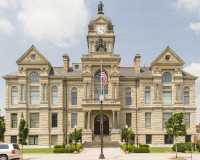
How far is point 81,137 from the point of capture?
1966 inches

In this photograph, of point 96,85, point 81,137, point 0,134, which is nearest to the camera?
point 81,137

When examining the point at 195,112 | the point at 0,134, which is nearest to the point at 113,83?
the point at 195,112

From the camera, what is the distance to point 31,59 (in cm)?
5253

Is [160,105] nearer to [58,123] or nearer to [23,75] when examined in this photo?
[58,123]

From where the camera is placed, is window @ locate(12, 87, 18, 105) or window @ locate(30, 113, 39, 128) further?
window @ locate(12, 87, 18, 105)

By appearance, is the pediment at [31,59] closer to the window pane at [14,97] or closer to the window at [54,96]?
the window at [54,96]

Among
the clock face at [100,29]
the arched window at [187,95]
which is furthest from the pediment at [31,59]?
the arched window at [187,95]

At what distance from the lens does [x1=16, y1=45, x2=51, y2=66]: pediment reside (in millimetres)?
52156

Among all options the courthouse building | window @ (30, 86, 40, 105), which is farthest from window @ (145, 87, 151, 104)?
window @ (30, 86, 40, 105)

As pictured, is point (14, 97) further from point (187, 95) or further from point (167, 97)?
point (187, 95)

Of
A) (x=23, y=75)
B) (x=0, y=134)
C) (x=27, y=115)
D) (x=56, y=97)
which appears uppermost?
(x=23, y=75)

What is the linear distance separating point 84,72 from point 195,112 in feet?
72.1

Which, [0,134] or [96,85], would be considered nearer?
[96,85]

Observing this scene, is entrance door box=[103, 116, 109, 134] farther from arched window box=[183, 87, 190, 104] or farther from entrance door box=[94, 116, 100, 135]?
arched window box=[183, 87, 190, 104]
